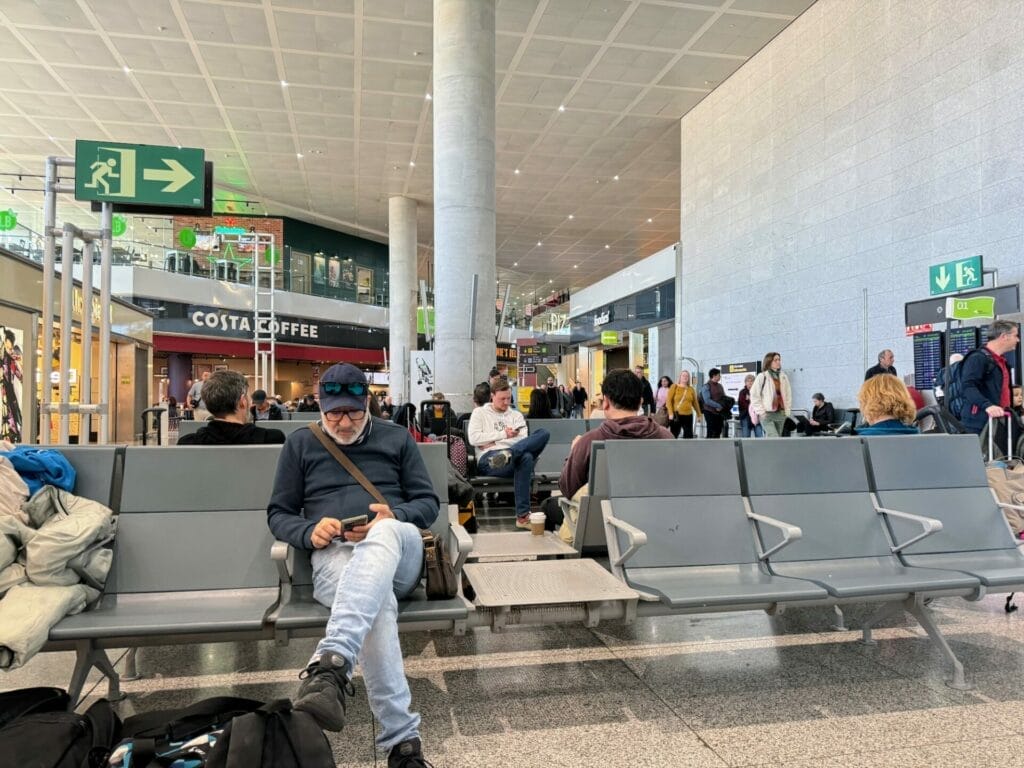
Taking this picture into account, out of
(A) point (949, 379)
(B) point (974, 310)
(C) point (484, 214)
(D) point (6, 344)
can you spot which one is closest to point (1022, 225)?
(B) point (974, 310)

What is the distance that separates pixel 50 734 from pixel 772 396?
9482 mm

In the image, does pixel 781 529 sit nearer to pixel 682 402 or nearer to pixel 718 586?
pixel 718 586

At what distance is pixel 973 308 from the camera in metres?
7.12

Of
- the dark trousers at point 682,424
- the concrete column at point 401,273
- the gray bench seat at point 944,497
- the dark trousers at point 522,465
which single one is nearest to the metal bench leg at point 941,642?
the gray bench seat at point 944,497

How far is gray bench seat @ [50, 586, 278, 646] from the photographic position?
88.5 inches

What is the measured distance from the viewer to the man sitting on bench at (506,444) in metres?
5.48

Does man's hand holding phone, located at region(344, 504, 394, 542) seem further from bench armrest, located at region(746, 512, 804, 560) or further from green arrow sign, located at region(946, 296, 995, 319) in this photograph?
green arrow sign, located at region(946, 296, 995, 319)

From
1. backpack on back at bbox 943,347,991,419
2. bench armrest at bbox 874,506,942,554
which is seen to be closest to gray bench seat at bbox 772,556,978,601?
bench armrest at bbox 874,506,942,554

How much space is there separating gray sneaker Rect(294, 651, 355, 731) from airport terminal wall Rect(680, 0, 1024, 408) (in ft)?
27.3

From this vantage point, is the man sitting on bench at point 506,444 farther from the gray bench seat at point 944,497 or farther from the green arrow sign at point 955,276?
the green arrow sign at point 955,276

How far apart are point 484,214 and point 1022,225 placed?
634cm

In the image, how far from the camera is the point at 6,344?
869 centimetres

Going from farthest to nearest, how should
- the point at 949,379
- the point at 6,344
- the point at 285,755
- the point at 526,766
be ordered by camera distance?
the point at 6,344 < the point at 949,379 < the point at 526,766 < the point at 285,755

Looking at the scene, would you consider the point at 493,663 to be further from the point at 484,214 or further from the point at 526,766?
the point at 484,214
